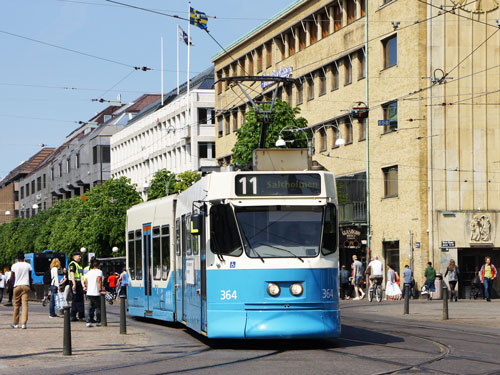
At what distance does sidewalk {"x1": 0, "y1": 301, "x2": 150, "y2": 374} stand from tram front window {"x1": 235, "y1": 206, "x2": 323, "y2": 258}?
2.72 meters

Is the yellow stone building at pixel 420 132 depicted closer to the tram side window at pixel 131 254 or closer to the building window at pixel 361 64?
the building window at pixel 361 64

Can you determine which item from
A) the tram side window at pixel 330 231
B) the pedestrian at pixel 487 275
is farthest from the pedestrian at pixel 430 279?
the tram side window at pixel 330 231

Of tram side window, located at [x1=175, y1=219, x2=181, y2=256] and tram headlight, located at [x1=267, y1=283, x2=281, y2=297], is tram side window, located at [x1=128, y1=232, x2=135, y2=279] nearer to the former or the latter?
tram side window, located at [x1=175, y1=219, x2=181, y2=256]

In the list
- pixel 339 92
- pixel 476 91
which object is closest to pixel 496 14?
pixel 476 91

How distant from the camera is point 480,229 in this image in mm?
47156

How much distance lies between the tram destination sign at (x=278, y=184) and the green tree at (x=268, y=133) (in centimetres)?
2994

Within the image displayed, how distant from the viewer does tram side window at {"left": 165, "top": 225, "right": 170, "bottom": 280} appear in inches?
882

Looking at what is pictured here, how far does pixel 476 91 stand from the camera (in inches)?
1844

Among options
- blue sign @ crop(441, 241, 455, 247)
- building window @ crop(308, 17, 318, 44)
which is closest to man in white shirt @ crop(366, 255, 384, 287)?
blue sign @ crop(441, 241, 455, 247)

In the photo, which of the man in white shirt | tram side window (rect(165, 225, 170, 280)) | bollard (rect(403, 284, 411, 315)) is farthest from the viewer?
the man in white shirt

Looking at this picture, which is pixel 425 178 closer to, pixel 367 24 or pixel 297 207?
pixel 367 24

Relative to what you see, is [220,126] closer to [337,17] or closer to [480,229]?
[337,17]

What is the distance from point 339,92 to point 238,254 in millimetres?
39736

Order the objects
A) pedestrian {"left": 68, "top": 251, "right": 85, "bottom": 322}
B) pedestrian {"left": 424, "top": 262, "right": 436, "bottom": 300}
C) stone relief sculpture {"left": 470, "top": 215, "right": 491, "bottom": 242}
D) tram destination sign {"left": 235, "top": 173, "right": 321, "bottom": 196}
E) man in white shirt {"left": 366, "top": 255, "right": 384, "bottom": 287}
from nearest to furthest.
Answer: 1. tram destination sign {"left": 235, "top": 173, "right": 321, "bottom": 196}
2. pedestrian {"left": 68, "top": 251, "right": 85, "bottom": 322}
3. man in white shirt {"left": 366, "top": 255, "right": 384, "bottom": 287}
4. pedestrian {"left": 424, "top": 262, "right": 436, "bottom": 300}
5. stone relief sculpture {"left": 470, "top": 215, "right": 491, "bottom": 242}
